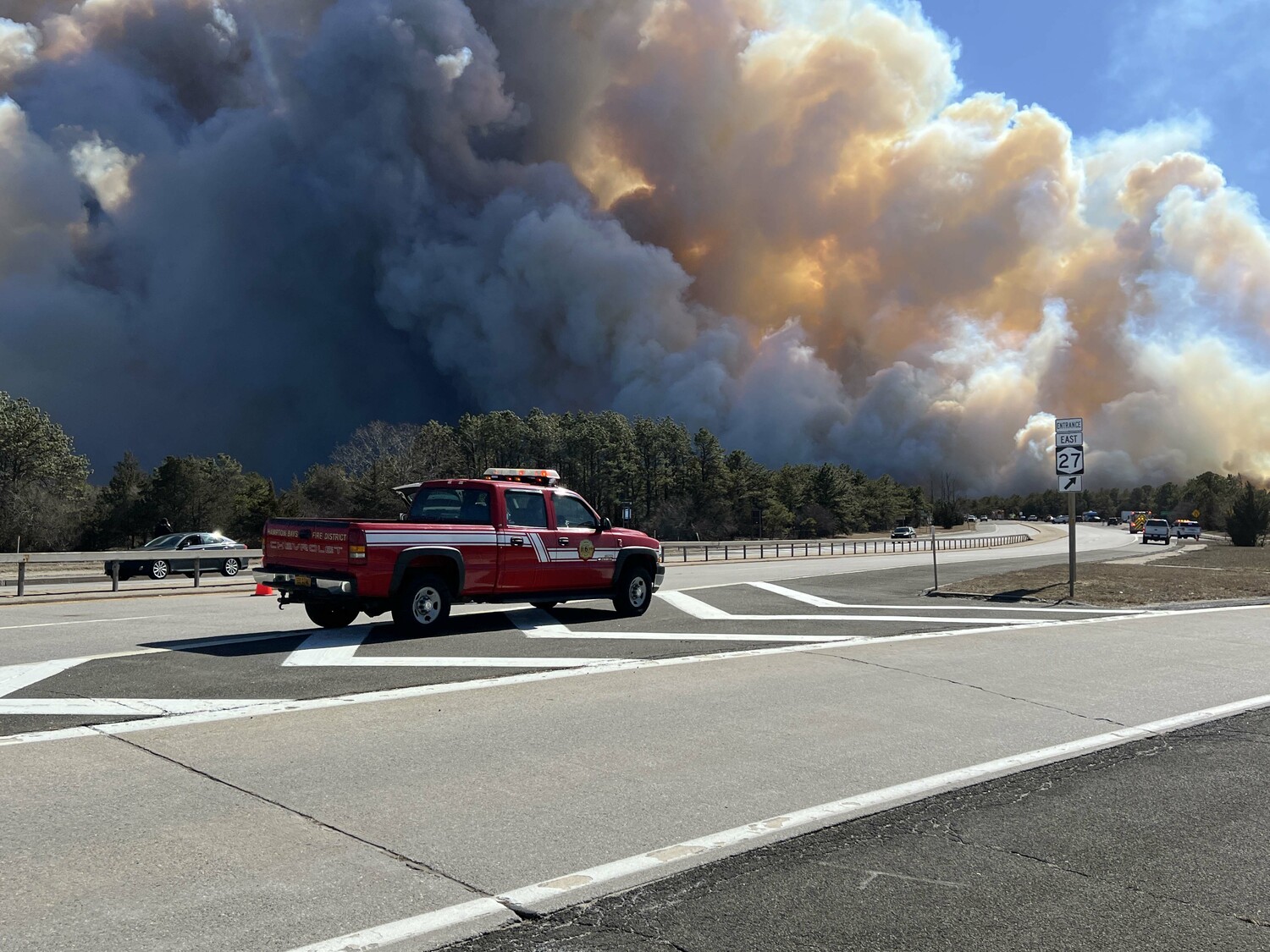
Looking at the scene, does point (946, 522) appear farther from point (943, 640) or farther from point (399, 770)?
point (399, 770)

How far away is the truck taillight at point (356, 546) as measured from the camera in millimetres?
11258

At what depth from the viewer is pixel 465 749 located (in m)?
6.60

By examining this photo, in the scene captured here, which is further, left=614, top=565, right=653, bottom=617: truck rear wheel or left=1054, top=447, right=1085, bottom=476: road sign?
left=1054, top=447, right=1085, bottom=476: road sign

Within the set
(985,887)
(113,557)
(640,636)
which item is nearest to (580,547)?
(640,636)

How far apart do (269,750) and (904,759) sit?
4212mm

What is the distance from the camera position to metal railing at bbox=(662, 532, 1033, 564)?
167 feet

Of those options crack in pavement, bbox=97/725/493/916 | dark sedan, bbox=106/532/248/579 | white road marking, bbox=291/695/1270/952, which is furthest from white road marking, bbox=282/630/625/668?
dark sedan, bbox=106/532/248/579

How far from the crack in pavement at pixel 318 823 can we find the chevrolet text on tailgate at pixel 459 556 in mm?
4729

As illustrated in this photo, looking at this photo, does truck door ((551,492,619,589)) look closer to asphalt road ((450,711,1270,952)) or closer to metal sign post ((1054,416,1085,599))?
asphalt road ((450,711,1270,952))

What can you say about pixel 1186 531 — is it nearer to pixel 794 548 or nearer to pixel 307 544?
pixel 794 548

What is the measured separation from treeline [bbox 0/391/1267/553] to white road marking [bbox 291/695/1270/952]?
33.4 metres

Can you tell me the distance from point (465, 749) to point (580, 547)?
7419mm

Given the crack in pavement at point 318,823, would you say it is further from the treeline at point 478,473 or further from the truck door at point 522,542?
the treeline at point 478,473

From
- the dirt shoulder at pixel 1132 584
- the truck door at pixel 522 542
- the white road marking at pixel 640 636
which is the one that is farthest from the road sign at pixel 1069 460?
the truck door at pixel 522 542
